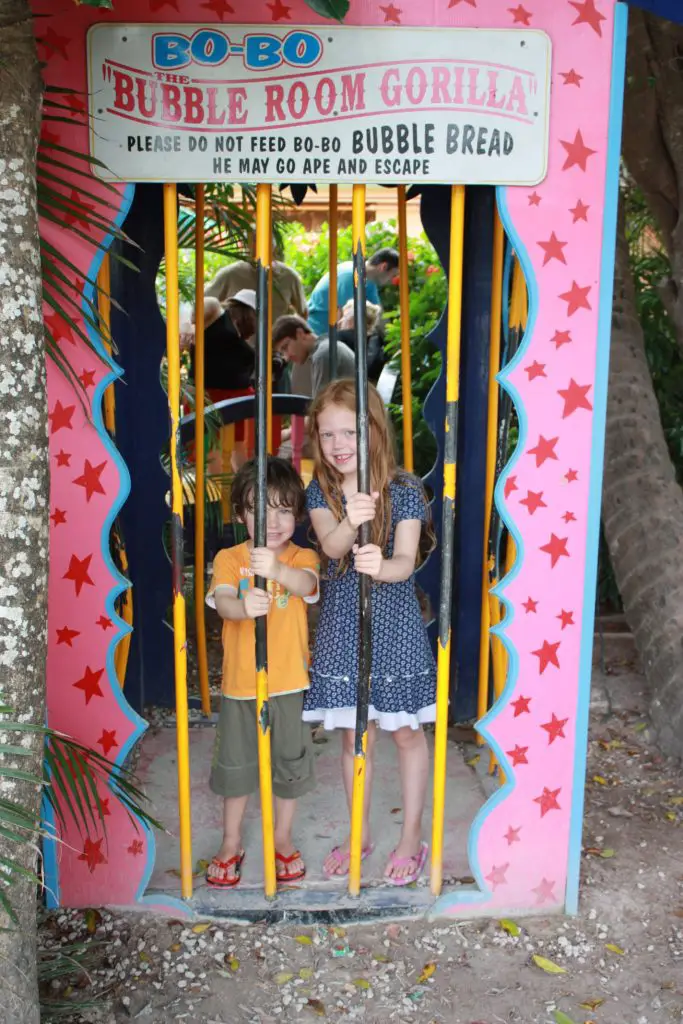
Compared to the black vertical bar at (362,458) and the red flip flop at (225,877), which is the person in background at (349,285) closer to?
the black vertical bar at (362,458)

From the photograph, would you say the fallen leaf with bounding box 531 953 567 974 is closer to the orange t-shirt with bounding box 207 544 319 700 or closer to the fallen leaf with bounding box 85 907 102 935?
the orange t-shirt with bounding box 207 544 319 700

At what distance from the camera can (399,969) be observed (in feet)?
9.02

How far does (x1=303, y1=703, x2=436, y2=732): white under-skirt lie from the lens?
2918mm

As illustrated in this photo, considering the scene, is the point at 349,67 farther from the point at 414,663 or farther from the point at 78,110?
the point at 414,663

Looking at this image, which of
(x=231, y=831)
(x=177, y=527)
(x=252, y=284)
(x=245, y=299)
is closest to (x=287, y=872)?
(x=231, y=831)

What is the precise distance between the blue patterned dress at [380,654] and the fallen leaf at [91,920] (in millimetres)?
829

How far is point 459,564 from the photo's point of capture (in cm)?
401

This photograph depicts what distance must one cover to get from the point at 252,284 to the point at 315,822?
3998mm

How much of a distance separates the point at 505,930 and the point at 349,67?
7.70 feet

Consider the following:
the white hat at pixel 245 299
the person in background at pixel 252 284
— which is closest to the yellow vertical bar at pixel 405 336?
the white hat at pixel 245 299

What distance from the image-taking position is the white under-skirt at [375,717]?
2.92m

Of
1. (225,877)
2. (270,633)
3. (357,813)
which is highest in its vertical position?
(270,633)

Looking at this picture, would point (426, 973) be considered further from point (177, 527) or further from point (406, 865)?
point (177, 527)

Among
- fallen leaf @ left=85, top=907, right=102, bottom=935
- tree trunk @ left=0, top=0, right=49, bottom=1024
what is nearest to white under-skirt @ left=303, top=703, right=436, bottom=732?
fallen leaf @ left=85, top=907, right=102, bottom=935
